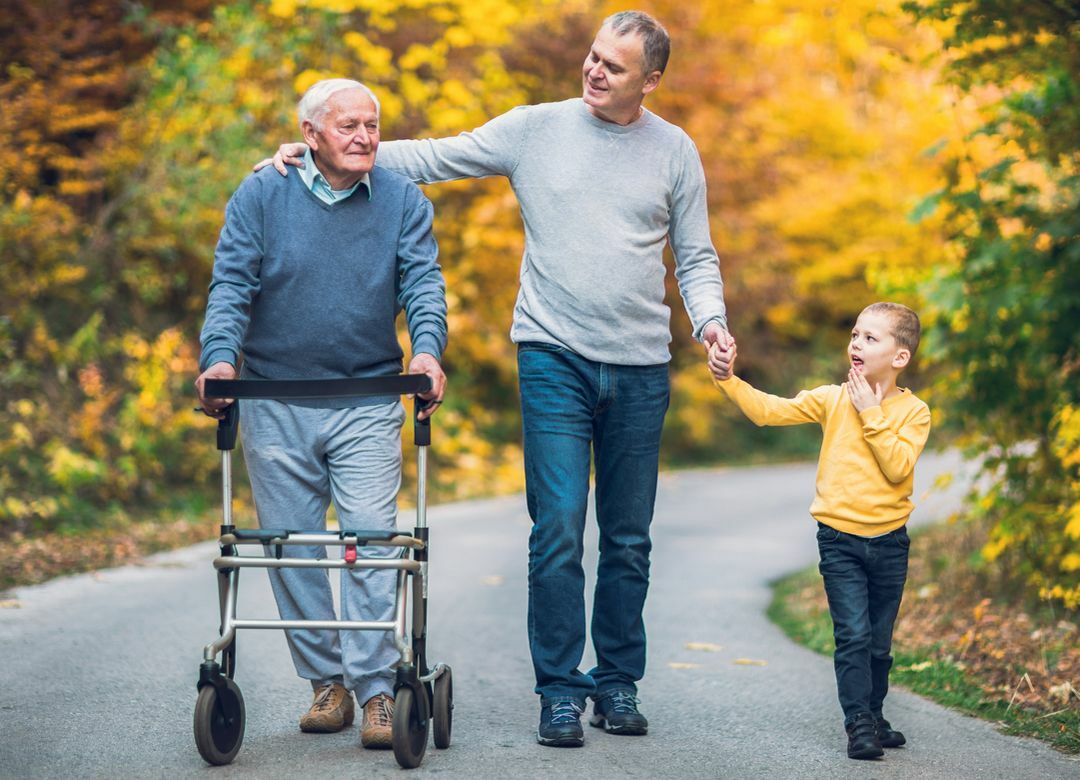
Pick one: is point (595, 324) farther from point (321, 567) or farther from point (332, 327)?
point (321, 567)

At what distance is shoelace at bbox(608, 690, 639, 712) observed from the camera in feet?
15.4

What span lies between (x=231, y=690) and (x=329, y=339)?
1060 mm

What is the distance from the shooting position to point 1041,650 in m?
6.05

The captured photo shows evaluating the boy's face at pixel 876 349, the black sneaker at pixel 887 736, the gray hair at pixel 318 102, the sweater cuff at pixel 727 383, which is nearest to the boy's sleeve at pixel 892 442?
the boy's face at pixel 876 349

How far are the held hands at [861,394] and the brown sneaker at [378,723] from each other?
5.51 feet

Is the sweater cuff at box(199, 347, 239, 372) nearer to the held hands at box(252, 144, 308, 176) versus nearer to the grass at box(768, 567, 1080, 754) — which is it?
the held hands at box(252, 144, 308, 176)

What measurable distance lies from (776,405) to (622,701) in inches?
42.5

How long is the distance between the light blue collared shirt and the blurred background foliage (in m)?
2.97

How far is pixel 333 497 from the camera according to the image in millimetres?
4531

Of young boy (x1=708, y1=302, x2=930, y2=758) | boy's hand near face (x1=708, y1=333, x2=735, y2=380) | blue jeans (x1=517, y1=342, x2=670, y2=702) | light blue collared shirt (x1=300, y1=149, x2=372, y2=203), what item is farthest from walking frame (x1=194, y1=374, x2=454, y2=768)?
young boy (x1=708, y1=302, x2=930, y2=758)

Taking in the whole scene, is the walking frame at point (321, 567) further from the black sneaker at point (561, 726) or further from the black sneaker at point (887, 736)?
the black sneaker at point (887, 736)

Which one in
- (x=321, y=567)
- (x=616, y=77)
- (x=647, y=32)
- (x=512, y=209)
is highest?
(x=647, y=32)

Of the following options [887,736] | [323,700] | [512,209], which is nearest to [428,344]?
[323,700]

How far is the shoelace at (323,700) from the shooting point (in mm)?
4500
